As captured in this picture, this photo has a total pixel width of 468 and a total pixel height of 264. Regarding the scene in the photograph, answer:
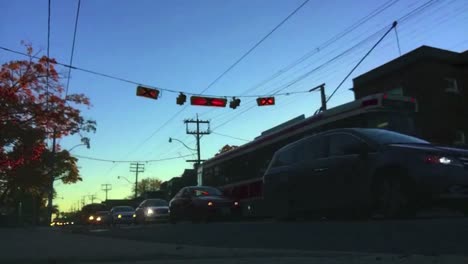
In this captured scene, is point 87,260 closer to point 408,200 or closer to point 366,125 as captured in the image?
point 408,200

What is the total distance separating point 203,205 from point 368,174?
1021cm

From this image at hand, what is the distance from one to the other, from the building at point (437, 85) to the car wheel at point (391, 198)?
2154 centimetres

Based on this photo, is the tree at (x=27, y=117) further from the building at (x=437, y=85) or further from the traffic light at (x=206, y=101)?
the building at (x=437, y=85)

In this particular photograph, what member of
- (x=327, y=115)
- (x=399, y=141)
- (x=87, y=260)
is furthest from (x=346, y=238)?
(x=327, y=115)

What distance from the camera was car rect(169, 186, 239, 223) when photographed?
60.6ft

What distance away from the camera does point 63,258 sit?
22.1 feet

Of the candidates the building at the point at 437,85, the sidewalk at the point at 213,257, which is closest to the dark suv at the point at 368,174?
the sidewalk at the point at 213,257

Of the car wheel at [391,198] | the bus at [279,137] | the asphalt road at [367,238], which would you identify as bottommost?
the asphalt road at [367,238]

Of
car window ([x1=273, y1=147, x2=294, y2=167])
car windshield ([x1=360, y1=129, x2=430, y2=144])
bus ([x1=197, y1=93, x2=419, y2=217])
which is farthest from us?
bus ([x1=197, y1=93, x2=419, y2=217])

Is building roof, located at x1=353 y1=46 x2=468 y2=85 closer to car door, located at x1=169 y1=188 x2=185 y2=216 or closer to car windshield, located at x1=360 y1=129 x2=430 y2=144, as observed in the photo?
car door, located at x1=169 y1=188 x2=185 y2=216

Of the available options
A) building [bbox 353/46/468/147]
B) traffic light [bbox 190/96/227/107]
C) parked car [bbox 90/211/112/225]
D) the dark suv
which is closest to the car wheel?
the dark suv

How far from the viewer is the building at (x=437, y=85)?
30.0 m

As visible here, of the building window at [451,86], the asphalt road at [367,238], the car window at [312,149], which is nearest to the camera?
the asphalt road at [367,238]

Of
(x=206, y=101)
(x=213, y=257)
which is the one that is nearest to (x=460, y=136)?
(x=206, y=101)
